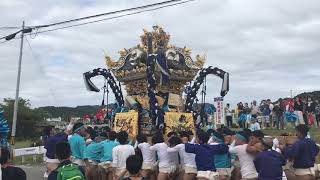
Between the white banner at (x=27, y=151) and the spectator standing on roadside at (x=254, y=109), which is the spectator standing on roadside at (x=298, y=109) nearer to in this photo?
the spectator standing on roadside at (x=254, y=109)

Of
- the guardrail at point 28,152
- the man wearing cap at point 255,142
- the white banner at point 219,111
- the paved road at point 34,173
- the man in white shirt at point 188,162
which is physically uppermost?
the white banner at point 219,111

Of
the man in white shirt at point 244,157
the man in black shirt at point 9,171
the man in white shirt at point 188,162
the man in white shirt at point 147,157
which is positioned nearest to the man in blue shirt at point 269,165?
the man in white shirt at point 244,157

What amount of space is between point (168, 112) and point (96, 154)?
8.73 meters

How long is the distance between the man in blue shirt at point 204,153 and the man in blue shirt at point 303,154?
1.39 m

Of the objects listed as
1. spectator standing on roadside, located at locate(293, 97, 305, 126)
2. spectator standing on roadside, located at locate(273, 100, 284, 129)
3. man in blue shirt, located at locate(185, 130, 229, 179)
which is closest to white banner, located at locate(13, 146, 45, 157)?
spectator standing on roadside, located at locate(273, 100, 284, 129)

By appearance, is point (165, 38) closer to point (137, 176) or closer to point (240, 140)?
point (240, 140)

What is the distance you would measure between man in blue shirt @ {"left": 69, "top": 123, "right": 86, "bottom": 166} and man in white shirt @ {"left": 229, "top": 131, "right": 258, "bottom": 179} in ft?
14.2

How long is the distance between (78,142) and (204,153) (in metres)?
3.61

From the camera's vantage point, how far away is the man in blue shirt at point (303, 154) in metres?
9.18

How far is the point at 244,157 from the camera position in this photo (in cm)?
924

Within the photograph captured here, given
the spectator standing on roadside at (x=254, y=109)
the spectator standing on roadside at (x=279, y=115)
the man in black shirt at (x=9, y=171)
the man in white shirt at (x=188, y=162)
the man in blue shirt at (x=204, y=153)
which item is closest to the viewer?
the man in black shirt at (x=9, y=171)

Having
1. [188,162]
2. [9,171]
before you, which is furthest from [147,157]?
[9,171]

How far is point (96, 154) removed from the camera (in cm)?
1280

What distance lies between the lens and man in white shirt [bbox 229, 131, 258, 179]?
30.1 ft
